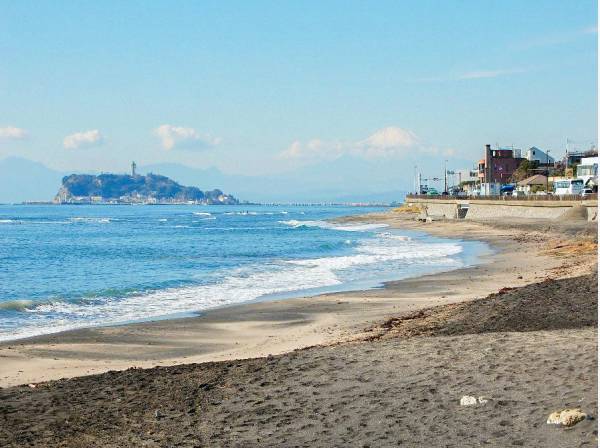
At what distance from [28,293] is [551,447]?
2409 centimetres

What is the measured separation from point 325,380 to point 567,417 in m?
3.71

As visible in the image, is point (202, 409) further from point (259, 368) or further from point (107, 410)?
point (259, 368)

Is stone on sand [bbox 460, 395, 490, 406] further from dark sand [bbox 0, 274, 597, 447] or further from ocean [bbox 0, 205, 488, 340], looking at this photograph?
ocean [bbox 0, 205, 488, 340]

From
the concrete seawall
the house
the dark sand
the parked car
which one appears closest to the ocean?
the dark sand

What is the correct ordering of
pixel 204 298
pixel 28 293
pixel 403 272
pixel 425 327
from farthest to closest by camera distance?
pixel 403 272 → pixel 28 293 → pixel 204 298 → pixel 425 327

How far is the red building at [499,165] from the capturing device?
499 feet

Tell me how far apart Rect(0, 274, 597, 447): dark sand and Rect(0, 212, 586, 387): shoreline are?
2348 mm

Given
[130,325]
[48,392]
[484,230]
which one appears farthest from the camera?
[484,230]

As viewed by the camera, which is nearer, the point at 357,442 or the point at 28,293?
the point at 357,442

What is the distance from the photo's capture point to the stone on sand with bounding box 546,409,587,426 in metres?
8.56

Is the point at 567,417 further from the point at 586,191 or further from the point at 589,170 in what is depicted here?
the point at 589,170

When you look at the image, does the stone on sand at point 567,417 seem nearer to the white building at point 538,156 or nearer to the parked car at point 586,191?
the parked car at point 586,191

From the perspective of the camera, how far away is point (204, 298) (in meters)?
26.5

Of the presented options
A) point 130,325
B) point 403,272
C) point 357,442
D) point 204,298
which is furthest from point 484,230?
point 357,442
